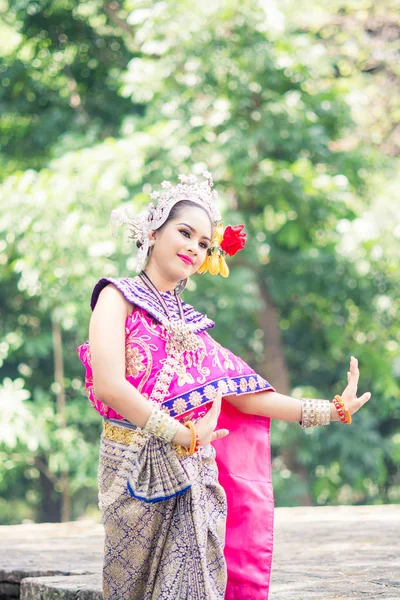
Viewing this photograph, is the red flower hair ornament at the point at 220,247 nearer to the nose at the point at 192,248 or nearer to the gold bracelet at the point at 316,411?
the nose at the point at 192,248

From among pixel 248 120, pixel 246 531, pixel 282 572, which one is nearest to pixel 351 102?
pixel 248 120

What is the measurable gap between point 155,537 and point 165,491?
159mm

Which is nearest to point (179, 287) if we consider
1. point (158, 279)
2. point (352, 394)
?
point (158, 279)

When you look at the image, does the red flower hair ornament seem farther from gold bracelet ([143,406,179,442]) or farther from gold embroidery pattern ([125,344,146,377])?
gold bracelet ([143,406,179,442])

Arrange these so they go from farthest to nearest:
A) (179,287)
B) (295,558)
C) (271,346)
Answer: (271,346) → (295,558) → (179,287)

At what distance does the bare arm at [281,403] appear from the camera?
2.50 m

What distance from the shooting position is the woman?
2205 millimetres

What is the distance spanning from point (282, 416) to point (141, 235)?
2.08ft

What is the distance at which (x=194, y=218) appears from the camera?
8.02 feet

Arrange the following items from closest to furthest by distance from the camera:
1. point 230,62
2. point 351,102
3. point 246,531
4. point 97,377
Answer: point 97,377
point 246,531
point 230,62
point 351,102

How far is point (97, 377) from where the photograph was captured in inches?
86.7

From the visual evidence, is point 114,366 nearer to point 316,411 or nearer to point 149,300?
point 149,300

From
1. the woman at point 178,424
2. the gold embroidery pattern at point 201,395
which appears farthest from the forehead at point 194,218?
the gold embroidery pattern at point 201,395

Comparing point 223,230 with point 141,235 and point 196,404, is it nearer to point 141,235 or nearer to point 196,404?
point 141,235
